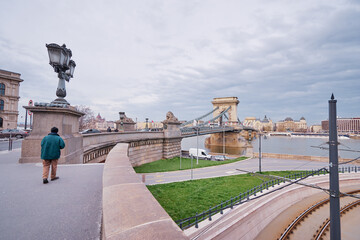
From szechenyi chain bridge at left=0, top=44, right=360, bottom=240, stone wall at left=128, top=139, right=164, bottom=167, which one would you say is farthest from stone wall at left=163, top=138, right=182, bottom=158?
szechenyi chain bridge at left=0, top=44, right=360, bottom=240

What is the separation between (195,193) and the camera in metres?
9.23

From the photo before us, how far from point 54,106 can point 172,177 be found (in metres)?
9.41

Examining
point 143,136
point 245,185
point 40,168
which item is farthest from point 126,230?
point 143,136

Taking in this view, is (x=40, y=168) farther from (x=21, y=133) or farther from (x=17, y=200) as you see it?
(x=21, y=133)

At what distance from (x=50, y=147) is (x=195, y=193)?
7167mm

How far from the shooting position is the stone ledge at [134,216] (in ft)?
3.66

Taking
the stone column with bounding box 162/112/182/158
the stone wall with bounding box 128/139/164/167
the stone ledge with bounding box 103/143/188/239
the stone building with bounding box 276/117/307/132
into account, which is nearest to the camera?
the stone ledge with bounding box 103/143/188/239

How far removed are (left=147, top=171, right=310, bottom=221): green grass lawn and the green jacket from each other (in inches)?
180

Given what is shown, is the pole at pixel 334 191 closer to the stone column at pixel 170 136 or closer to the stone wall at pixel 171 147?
the stone column at pixel 170 136

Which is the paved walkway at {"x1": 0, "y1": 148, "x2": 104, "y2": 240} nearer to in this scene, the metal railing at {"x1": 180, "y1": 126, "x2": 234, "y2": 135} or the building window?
the metal railing at {"x1": 180, "y1": 126, "x2": 234, "y2": 135}

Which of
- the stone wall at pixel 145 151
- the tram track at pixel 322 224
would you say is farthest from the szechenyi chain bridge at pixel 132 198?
the tram track at pixel 322 224

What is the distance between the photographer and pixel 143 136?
17594 mm

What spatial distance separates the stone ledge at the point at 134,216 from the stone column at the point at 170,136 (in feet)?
63.7

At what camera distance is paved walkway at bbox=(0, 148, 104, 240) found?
1.94m
